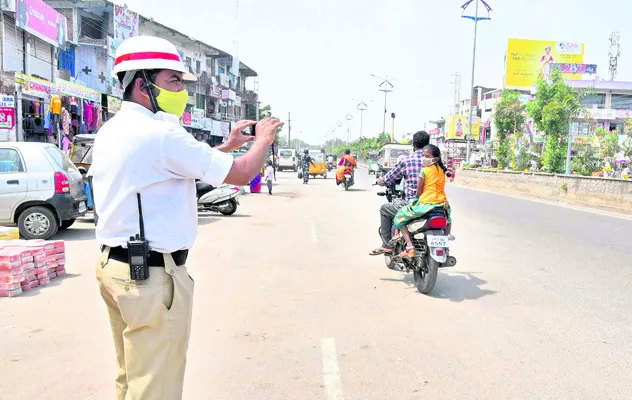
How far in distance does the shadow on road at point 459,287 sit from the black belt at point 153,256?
4080 mm

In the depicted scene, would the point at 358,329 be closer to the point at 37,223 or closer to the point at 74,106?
the point at 37,223

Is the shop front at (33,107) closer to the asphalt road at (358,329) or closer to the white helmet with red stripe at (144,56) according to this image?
the asphalt road at (358,329)

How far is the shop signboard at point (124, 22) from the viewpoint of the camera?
28823mm

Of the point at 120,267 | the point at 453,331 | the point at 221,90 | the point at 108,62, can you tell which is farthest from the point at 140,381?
the point at 221,90

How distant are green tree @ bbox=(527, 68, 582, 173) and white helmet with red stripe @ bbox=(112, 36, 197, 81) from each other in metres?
27.3

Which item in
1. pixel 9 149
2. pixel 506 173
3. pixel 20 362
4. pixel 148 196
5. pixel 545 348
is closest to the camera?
pixel 148 196

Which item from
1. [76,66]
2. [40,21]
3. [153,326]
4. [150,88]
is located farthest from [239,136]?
[76,66]

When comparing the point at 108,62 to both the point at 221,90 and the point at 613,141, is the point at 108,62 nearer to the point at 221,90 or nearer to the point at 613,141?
the point at 221,90

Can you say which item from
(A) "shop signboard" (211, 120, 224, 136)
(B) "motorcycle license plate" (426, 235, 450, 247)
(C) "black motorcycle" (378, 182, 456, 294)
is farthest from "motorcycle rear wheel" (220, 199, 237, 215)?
(A) "shop signboard" (211, 120, 224, 136)

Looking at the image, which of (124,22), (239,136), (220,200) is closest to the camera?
(239,136)

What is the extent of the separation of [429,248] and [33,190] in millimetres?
6661

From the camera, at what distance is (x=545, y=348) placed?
4340 mm

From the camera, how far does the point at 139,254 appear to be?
213 cm

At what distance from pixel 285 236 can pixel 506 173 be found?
59.6 feet
